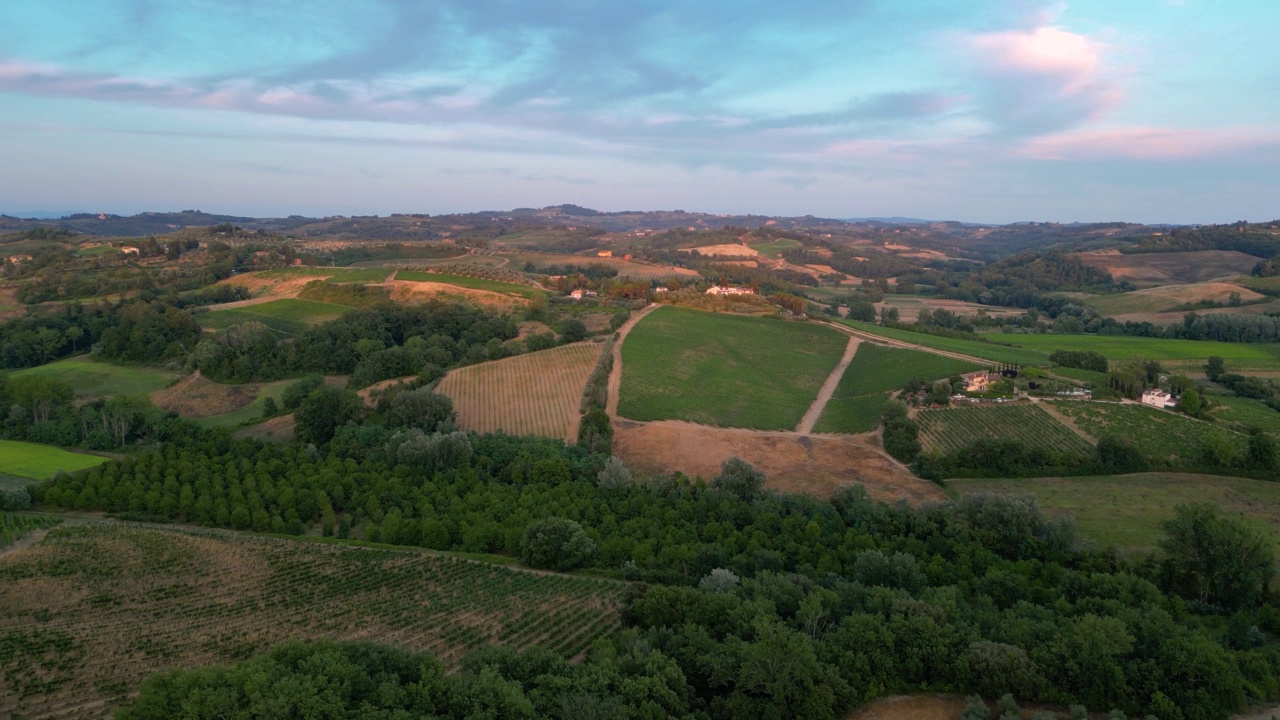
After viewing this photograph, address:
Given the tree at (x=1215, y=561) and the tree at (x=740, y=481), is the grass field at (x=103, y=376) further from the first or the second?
the tree at (x=1215, y=561)

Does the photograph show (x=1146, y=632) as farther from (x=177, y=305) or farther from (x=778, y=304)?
(x=177, y=305)

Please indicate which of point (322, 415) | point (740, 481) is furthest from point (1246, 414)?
point (322, 415)

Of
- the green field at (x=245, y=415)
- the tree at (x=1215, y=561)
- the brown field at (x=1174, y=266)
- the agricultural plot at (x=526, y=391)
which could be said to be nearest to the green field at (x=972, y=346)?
the tree at (x=1215, y=561)

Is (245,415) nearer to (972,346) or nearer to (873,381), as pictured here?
(873,381)

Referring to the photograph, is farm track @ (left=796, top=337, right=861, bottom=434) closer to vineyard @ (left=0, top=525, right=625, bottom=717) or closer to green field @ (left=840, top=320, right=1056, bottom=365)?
green field @ (left=840, top=320, right=1056, bottom=365)

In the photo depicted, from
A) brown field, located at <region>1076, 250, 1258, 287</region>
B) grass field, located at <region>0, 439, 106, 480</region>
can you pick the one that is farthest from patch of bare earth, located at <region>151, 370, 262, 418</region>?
brown field, located at <region>1076, 250, 1258, 287</region>
